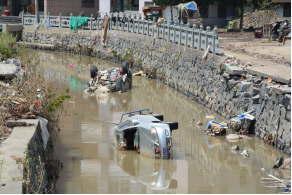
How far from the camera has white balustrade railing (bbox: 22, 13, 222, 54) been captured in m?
17.9

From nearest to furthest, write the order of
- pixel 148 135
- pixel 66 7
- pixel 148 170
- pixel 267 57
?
pixel 148 170
pixel 148 135
pixel 267 57
pixel 66 7

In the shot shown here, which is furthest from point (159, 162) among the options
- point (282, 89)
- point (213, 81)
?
point (213, 81)

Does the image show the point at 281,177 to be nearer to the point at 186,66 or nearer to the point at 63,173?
the point at 63,173

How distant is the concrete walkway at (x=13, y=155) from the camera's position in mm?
6391

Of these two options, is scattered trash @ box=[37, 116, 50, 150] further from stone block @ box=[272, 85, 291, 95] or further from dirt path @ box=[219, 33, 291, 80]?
dirt path @ box=[219, 33, 291, 80]

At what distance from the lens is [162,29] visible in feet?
78.0

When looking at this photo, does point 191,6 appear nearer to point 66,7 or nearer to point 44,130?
point 44,130

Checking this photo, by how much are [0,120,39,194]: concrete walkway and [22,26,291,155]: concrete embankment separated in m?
6.82

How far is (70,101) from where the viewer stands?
1852cm

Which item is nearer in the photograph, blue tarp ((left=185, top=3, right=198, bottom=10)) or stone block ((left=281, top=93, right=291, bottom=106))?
stone block ((left=281, top=93, right=291, bottom=106))

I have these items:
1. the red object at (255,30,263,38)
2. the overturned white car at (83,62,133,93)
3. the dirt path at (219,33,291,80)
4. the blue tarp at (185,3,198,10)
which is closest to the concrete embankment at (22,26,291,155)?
the dirt path at (219,33,291,80)

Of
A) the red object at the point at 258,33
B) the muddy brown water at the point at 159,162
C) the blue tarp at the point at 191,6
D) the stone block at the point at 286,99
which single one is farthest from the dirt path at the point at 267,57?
the blue tarp at the point at 191,6

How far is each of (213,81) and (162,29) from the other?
25.5 feet

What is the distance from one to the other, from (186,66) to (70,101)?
237 inches
